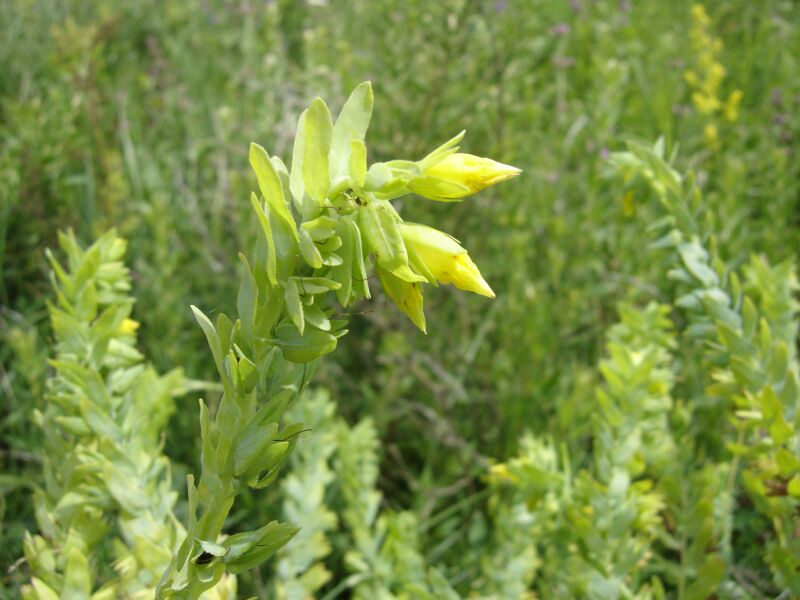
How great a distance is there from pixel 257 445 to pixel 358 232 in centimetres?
21

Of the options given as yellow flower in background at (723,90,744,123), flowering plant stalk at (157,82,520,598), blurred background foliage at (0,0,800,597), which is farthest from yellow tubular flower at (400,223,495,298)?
yellow flower in background at (723,90,744,123)

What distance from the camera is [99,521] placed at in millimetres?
1007

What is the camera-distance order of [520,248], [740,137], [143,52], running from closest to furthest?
[520,248]
[740,137]
[143,52]

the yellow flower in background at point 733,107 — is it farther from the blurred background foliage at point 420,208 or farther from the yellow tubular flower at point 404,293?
the yellow tubular flower at point 404,293

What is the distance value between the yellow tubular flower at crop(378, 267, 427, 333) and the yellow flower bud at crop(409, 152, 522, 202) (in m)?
0.08

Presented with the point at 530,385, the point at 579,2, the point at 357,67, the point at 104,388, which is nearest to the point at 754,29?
the point at 579,2

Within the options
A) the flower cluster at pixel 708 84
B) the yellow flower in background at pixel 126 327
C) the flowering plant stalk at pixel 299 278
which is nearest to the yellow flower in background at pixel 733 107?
the flower cluster at pixel 708 84

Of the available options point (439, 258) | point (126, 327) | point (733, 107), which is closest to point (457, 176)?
point (439, 258)

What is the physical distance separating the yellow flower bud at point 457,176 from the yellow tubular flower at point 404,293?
0.27 feet

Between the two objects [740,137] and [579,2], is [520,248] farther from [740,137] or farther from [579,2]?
[579,2]

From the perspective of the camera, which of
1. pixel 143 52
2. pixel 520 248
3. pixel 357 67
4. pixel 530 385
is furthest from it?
pixel 143 52

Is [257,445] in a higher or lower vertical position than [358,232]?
lower

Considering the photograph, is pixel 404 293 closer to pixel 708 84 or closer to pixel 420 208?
pixel 420 208

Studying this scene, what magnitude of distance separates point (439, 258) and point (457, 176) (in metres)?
0.08
